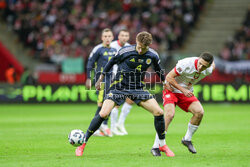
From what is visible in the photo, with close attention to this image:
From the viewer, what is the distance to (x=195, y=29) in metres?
32.7

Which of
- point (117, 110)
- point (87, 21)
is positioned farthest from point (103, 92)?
point (87, 21)

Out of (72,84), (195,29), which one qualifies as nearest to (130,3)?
(195,29)

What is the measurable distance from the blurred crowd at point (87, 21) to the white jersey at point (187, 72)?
62.6 feet

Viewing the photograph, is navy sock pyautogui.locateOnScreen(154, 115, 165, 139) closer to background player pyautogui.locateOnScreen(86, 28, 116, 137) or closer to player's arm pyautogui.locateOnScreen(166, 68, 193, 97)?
player's arm pyautogui.locateOnScreen(166, 68, 193, 97)

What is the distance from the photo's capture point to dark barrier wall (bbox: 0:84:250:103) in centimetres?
2420

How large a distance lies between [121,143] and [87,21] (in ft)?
66.9

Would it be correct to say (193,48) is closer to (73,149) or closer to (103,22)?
(103,22)

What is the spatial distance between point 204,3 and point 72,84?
13.4m

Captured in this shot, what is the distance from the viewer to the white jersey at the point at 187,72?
367 inches

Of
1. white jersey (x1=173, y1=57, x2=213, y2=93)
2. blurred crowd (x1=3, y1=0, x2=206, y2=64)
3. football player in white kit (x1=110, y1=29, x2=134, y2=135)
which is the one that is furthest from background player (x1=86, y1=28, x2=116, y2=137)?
blurred crowd (x1=3, y1=0, x2=206, y2=64)

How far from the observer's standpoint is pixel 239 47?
27719 mm

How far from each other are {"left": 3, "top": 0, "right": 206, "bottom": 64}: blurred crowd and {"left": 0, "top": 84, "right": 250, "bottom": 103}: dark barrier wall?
444 centimetres

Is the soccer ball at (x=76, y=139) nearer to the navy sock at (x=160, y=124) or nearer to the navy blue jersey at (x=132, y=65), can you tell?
the navy blue jersey at (x=132, y=65)

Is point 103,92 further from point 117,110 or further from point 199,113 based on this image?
point 199,113
